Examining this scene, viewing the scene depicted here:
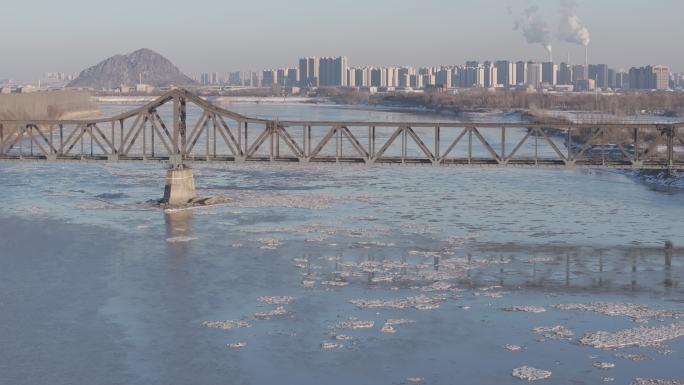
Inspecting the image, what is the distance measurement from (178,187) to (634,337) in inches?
1262

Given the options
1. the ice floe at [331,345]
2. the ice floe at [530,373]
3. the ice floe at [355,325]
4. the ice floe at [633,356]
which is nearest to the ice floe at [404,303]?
the ice floe at [355,325]

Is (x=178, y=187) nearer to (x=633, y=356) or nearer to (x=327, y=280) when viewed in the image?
(x=327, y=280)

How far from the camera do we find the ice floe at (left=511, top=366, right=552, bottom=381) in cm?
2436

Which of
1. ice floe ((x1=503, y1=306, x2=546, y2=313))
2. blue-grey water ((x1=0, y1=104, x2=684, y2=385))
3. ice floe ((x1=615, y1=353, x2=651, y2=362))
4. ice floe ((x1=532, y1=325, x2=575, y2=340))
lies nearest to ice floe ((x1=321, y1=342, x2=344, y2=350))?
blue-grey water ((x1=0, y1=104, x2=684, y2=385))

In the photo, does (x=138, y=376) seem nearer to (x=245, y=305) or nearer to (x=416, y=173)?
(x=245, y=305)

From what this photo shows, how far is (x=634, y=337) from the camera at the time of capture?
27.9m

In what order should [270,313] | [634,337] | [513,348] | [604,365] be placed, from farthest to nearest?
1. [270,313]
2. [634,337]
3. [513,348]
4. [604,365]

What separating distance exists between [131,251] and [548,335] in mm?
18913

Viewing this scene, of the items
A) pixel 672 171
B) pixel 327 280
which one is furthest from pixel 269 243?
pixel 672 171

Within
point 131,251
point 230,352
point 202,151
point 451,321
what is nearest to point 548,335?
point 451,321

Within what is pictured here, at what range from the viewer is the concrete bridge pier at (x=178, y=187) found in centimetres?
5438

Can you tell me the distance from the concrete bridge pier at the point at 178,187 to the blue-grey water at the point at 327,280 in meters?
1.54

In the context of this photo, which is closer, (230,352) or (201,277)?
(230,352)

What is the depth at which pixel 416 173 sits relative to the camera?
74.2 metres
